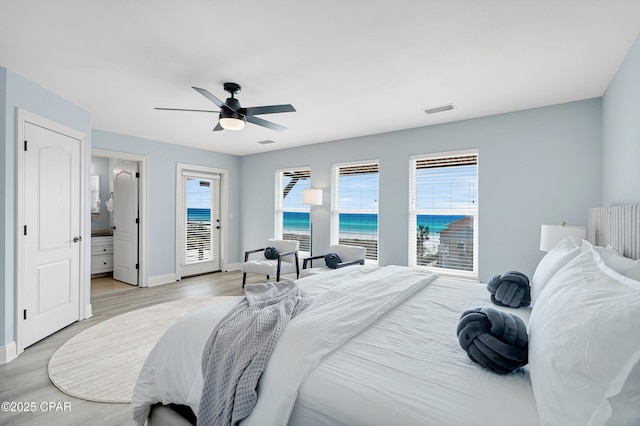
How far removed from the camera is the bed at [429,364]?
32.4 inches

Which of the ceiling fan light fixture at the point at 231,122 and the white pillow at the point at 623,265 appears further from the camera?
the ceiling fan light fixture at the point at 231,122

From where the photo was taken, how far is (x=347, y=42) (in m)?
2.33

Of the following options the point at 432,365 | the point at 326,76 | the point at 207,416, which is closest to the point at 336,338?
the point at 432,365

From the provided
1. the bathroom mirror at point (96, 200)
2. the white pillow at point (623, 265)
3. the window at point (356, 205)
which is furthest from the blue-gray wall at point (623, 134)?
the bathroom mirror at point (96, 200)

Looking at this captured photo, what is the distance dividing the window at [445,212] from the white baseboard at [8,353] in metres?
4.60

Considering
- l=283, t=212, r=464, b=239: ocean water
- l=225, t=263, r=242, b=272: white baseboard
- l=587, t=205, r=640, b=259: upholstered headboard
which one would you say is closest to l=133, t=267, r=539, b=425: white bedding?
l=587, t=205, r=640, b=259: upholstered headboard

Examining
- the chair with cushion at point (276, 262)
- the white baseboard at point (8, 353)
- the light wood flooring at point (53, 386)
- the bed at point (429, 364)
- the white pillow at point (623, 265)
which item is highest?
the white pillow at point (623, 265)

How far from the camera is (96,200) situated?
661 cm

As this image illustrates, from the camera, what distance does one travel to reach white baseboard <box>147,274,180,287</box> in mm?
5457

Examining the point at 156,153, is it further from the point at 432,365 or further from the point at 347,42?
the point at 432,365

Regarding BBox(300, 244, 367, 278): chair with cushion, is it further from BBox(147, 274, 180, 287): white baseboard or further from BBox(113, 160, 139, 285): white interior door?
BBox(113, 160, 139, 285): white interior door

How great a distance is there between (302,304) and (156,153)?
194 inches

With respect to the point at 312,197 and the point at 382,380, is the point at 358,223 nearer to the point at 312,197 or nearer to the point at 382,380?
the point at 312,197

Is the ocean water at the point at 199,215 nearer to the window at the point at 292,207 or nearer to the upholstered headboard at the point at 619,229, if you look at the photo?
the window at the point at 292,207
